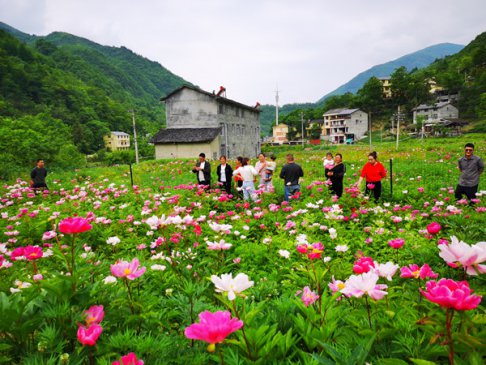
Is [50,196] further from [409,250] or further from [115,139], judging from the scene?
[115,139]

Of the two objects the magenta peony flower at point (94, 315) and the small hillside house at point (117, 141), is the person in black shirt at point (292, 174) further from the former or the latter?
the small hillside house at point (117, 141)

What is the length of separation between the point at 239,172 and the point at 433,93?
81.1m

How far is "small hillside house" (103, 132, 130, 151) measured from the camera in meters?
71.1

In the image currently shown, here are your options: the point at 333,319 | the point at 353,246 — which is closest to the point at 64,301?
the point at 333,319

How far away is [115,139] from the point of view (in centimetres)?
7681

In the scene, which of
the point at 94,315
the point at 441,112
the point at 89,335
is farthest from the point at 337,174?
the point at 441,112

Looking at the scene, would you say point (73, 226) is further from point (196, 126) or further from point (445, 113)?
point (445, 113)

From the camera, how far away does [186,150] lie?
27734 mm

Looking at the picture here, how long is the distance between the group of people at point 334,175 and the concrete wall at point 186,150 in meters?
18.6

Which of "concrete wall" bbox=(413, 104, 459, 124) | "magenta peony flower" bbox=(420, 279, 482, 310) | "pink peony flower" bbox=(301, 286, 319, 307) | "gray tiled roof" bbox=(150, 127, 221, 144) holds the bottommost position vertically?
"pink peony flower" bbox=(301, 286, 319, 307)

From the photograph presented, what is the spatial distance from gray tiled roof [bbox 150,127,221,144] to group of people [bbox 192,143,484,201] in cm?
1827

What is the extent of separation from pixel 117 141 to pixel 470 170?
81113mm

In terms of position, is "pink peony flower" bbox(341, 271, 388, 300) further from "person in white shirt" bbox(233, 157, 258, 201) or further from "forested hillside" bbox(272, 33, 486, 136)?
"forested hillside" bbox(272, 33, 486, 136)

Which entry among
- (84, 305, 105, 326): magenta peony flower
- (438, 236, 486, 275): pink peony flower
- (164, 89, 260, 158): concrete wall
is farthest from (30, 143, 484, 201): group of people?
(164, 89, 260, 158): concrete wall
